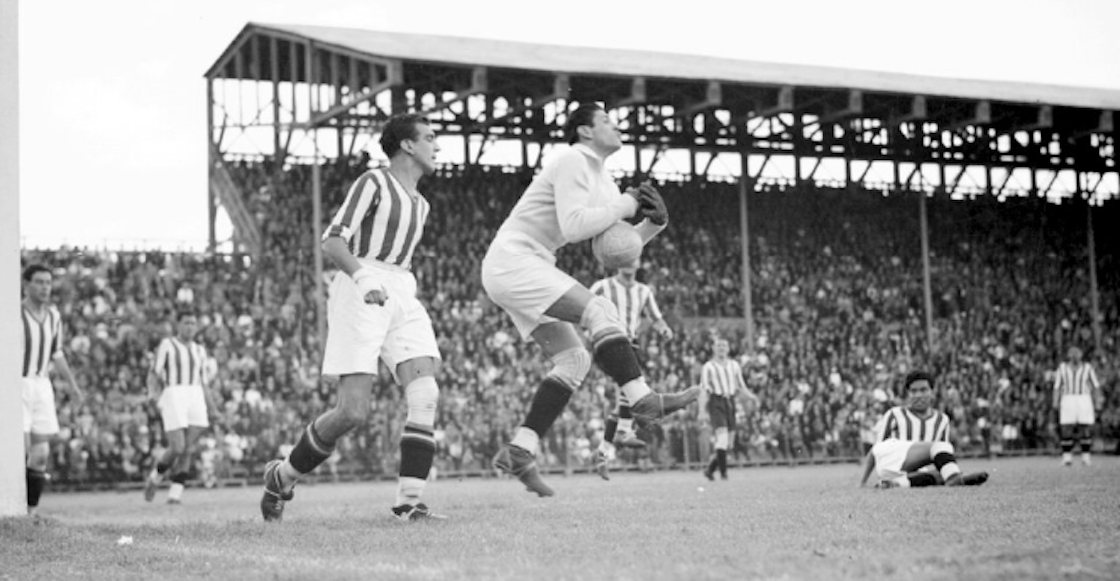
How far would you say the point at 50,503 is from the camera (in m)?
19.8

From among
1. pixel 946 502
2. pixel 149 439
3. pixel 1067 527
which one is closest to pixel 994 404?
pixel 149 439

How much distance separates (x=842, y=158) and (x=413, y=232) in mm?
32144

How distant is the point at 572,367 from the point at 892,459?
487 cm

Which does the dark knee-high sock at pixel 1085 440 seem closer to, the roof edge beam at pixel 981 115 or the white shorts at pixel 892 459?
the roof edge beam at pixel 981 115

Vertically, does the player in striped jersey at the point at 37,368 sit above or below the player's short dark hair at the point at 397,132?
below

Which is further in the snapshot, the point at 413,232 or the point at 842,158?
the point at 842,158

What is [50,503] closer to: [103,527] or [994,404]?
[103,527]

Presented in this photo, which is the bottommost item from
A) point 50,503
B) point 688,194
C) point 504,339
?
point 50,503

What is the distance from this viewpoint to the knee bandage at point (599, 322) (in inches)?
360

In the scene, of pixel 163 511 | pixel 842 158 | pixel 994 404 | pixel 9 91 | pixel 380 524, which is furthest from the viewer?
pixel 842 158

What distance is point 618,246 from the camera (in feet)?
29.3

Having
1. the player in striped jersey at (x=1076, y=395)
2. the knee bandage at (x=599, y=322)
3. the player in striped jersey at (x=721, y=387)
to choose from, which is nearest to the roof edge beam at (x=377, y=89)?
the player in striped jersey at (x=721, y=387)

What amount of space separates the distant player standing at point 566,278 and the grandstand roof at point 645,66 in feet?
62.9

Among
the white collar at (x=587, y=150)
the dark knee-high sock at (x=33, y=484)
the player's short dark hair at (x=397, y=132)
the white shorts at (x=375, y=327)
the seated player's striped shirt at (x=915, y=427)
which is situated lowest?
the dark knee-high sock at (x=33, y=484)
